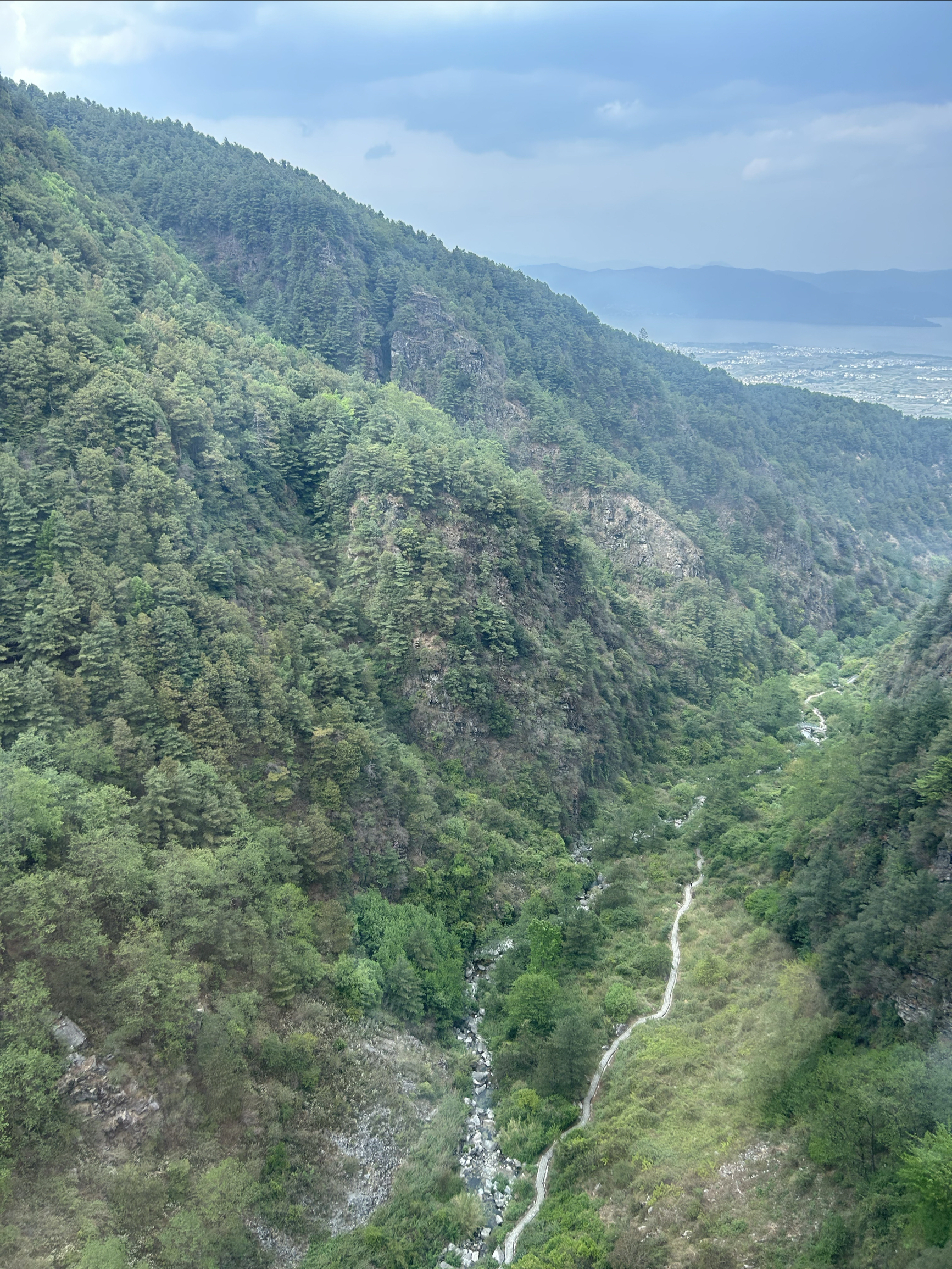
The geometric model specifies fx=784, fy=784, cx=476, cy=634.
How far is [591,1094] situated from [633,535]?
3163 inches

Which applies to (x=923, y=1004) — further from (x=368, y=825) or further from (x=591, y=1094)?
(x=368, y=825)

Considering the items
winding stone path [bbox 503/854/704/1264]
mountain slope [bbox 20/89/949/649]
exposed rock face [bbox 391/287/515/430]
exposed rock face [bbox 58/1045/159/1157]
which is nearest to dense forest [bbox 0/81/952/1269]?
exposed rock face [bbox 58/1045/159/1157]

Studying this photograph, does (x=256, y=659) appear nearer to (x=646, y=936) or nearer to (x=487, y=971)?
(x=487, y=971)

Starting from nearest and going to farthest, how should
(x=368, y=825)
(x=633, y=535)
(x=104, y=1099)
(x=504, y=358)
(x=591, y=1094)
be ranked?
(x=104, y=1099), (x=591, y=1094), (x=368, y=825), (x=633, y=535), (x=504, y=358)

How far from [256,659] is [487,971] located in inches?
1019

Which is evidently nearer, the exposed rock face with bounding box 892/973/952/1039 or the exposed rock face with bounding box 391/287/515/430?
the exposed rock face with bounding box 892/973/952/1039

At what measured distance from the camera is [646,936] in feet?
178

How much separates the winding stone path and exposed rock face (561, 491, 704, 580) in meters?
60.0

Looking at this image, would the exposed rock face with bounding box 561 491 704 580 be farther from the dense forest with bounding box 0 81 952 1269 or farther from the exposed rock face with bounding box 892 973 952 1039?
the exposed rock face with bounding box 892 973 952 1039

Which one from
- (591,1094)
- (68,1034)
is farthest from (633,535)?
(68,1034)

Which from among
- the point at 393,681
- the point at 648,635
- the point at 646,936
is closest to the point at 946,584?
the point at 648,635

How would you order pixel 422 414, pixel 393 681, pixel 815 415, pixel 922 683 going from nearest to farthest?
pixel 922 683
pixel 393 681
pixel 422 414
pixel 815 415

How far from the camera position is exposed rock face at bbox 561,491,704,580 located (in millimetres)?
109375

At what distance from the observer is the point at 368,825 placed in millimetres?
53188
